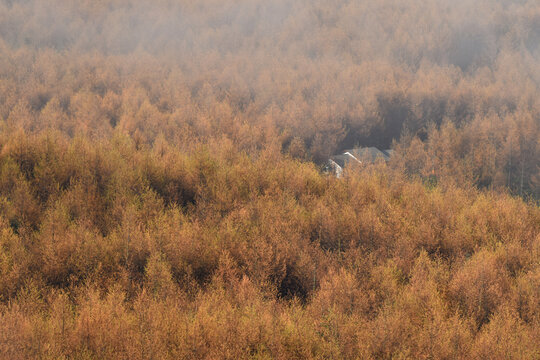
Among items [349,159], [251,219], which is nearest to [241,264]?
[251,219]

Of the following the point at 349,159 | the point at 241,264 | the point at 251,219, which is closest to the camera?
the point at 241,264

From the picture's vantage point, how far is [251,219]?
11.8 meters

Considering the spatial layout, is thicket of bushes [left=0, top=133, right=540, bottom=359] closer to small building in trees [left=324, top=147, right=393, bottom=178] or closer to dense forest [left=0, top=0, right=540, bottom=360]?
dense forest [left=0, top=0, right=540, bottom=360]

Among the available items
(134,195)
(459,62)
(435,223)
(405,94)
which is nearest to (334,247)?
(435,223)

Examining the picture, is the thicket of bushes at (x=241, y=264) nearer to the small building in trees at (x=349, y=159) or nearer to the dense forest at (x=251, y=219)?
the dense forest at (x=251, y=219)

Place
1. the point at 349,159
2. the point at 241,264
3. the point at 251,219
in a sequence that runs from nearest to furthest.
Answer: the point at 241,264 → the point at 251,219 → the point at 349,159

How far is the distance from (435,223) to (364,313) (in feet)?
19.4

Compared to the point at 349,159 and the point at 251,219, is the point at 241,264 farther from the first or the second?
the point at 349,159

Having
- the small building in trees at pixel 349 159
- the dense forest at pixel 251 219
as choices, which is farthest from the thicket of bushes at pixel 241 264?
the small building in trees at pixel 349 159

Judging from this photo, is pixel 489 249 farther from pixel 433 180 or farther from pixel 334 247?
pixel 433 180

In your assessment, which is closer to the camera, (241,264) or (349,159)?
(241,264)

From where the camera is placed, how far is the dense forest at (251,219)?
6.57 m

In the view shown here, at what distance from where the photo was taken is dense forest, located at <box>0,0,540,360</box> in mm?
6566

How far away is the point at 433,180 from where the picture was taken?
26.2 m
